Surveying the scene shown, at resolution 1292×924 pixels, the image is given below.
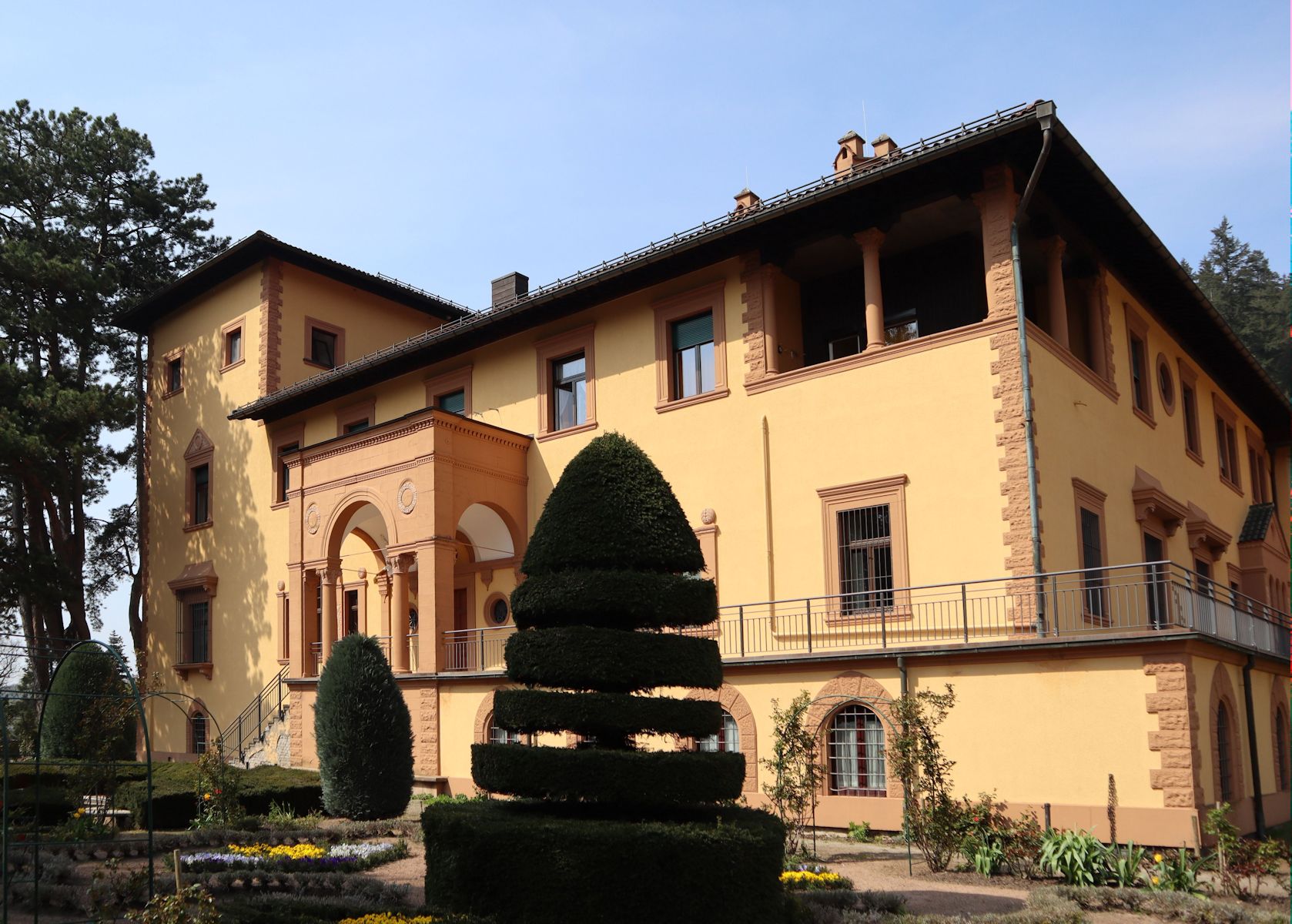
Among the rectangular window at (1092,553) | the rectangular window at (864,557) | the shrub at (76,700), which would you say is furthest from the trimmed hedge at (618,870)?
the shrub at (76,700)

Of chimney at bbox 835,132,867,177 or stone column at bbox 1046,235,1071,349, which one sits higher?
chimney at bbox 835,132,867,177

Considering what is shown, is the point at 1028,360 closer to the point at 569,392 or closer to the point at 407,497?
the point at 569,392

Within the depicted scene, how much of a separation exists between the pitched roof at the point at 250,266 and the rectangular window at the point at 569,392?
1014cm

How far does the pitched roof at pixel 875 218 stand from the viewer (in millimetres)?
16562

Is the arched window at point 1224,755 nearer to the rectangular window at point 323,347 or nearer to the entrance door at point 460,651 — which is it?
the entrance door at point 460,651

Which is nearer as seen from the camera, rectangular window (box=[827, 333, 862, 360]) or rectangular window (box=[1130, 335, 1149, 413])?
rectangular window (box=[827, 333, 862, 360])

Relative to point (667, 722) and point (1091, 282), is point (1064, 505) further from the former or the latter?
point (667, 722)

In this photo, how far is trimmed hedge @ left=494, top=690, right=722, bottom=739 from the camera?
9531 millimetres

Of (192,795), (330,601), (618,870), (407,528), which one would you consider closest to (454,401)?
(407,528)

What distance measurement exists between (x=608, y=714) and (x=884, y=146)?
13767 mm

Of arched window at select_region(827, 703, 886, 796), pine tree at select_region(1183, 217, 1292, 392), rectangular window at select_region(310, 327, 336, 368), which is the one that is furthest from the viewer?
pine tree at select_region(1183, 217, 1292, 392)

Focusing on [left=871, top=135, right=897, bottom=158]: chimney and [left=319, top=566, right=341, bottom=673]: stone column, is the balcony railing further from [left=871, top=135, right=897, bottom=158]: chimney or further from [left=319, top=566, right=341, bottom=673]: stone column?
[left=871, top=135, right=897, bottom=158]: chimney

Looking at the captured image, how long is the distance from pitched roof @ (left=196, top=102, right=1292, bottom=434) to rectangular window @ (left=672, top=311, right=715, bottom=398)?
0.97 m

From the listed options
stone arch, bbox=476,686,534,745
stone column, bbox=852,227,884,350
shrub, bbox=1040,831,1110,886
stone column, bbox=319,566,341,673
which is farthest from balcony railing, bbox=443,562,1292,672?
stone column, bbox=319,566,341,673
